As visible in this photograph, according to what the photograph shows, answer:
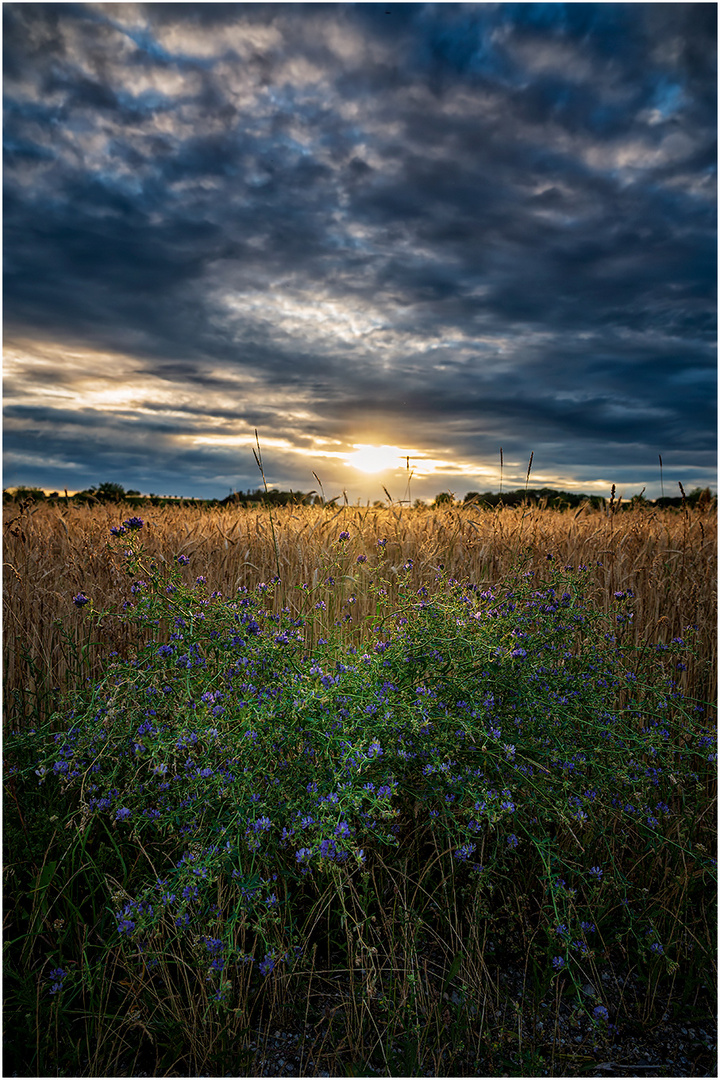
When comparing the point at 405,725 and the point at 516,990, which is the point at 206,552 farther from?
the point at 516,990

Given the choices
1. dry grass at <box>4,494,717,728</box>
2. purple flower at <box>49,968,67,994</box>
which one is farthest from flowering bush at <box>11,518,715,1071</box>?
dry grass at <box>4,494,717,728</box>

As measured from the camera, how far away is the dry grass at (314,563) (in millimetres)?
4414

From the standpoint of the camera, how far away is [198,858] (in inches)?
78.6

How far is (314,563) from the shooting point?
189 inches

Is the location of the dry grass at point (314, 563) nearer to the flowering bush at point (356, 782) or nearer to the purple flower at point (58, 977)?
the flowering bush at point (356, 782)

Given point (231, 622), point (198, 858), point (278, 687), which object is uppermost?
point (231, 622)

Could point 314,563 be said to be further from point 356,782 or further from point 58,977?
point 58,977

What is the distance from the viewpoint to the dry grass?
4.41 meters

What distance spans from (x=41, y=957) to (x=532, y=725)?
7.27 feet

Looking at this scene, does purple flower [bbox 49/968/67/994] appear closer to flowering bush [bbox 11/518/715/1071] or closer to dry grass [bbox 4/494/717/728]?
flowering bush [bbox 11/518/715/1071]

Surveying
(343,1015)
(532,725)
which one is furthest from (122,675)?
(532,725)

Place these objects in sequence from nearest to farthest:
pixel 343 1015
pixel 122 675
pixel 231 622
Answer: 1. pixel 343 1015
2. pixel 231 622
3. pixel 122 675

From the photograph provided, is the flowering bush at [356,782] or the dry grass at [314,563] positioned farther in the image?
the dry grass at [314,563]

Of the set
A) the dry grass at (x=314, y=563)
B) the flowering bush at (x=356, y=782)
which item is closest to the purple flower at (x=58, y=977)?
the flowering bush at (x=356, y=782)
